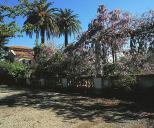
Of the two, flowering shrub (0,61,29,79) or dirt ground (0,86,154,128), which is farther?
flowering shrub (0,61,29,79)

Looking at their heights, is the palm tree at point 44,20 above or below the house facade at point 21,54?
above

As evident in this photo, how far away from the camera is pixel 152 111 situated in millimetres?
12570

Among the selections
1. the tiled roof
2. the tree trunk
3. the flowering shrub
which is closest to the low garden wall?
the tree trunk

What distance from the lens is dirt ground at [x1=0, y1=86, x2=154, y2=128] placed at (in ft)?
35.3

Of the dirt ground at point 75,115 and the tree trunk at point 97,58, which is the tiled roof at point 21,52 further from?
the dirt ground at point 75,115

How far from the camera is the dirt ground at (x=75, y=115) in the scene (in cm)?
1077

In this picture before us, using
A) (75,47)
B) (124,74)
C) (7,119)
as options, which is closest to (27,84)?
(75,47)

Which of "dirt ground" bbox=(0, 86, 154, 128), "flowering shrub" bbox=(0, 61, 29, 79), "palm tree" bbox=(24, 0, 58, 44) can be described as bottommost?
"dirt ground" bbox=(0, 86, 154, 128)

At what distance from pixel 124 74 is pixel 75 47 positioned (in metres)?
5.15

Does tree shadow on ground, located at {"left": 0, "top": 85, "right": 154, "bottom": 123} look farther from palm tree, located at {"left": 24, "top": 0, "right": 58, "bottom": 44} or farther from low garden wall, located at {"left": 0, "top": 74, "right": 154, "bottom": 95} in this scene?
palm tree, located at {"left": 24, "top": 0, "right": 58, "bottom": 44}

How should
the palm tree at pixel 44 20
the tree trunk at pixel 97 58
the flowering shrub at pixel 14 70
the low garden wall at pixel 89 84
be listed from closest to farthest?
1. the low garden wall at pixel 89 84
2. the tree trunk at pixel 97 58
3. the flowering shrub at pixel 14 70
4. the palm tree at pixel 44 20

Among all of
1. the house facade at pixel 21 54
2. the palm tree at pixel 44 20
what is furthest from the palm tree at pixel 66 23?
the house facade at pixel 21 54

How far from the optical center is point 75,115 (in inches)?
489

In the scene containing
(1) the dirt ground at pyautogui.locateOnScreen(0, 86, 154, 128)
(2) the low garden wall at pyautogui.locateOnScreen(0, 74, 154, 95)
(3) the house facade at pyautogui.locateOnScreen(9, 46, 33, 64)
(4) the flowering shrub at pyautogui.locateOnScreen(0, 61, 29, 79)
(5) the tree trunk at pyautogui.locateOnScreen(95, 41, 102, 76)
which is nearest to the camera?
(1) the dirt ground at pyautogui.locateOnScreen(0, 86, 154, 128)
